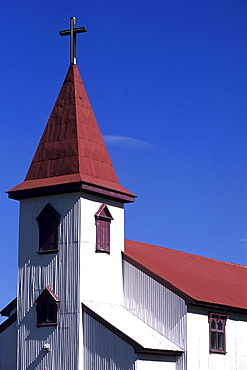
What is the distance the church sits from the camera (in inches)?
1657

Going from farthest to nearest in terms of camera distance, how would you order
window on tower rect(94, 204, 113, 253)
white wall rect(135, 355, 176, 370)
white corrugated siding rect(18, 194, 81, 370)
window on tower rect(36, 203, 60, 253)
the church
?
1. window on tower rect(94, 204, 113, 253)
2. window on tower rect(36, 203, 60, 253)
3. white corrugated siding rect(18, 194, 81, 370)
4. the church
5. white wall rect(135, 355, 176, 370)

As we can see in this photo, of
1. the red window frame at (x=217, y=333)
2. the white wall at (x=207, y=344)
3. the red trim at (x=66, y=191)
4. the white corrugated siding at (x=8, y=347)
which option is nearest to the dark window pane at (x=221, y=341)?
the red window frame at (x=217, y=333)

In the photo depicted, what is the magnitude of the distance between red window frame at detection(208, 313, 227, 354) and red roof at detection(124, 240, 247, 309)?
2.61 feet

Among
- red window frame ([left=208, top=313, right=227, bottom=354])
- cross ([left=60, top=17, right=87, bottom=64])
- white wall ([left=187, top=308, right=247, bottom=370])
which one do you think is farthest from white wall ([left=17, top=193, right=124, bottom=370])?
cross ([left=60, top=17, right=87, bottom=64])

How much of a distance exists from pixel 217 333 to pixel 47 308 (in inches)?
343

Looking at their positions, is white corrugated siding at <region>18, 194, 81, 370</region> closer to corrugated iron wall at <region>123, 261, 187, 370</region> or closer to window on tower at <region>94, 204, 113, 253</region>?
window on tower at <region>94, 204, 113, 253</region>

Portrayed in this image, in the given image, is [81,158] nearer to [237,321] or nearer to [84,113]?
[84,113]

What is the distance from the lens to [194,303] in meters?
42.8

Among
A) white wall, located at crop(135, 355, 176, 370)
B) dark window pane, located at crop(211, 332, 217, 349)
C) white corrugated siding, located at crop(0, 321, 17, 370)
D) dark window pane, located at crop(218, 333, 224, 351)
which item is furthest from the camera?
→ dark window pane, located at crop(218, 333, 224, 351)

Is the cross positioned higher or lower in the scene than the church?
higher

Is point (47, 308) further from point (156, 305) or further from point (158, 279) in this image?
point (158, 279)

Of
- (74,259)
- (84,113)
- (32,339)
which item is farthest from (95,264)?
(84,113)

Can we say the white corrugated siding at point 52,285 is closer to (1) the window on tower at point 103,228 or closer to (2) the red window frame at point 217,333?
(1) the window on tower at point 103,228

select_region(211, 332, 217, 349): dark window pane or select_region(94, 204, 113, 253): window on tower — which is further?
select_region(211, 332, 217, 349): dark window pane
